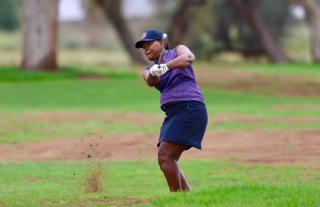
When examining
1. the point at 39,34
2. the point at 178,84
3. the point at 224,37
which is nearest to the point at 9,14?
the point at 224,37

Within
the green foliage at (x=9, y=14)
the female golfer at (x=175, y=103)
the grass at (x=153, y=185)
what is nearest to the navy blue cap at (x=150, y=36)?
the female golfer at (x=175, y=103)

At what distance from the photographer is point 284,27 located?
227 ft

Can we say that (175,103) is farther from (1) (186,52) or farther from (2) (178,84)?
(1) (186,52)

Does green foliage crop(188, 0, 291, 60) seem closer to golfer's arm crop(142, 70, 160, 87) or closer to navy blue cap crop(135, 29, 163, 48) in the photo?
navy blue cap crop(135, 29, 163, 48)

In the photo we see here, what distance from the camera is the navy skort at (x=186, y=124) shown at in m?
10.5

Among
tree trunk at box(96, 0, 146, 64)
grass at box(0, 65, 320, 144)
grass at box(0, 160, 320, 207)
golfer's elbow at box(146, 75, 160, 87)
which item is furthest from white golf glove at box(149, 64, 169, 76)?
tree trunk at box(96, 0, 146, 64)

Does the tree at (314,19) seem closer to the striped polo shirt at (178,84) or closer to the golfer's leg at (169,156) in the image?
the striped polo shirt at (178,84)

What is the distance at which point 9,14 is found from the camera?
89.0 m

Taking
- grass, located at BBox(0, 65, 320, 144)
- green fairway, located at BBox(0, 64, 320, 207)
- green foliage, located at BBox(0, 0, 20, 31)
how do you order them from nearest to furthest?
green fairway, located at BBox(0, 64, 320, 207) < grass, located at BBox(0, 65, 320, 144) < green foliage, located at BBox(0, 0, 20, 31)

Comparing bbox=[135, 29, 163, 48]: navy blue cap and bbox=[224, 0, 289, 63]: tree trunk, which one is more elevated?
bbox=[224, 0, 289, 63]: tree trunk

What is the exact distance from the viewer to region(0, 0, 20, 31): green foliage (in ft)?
284

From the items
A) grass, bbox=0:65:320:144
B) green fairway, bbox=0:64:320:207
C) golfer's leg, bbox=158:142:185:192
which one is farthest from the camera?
grass, bbox=0:65:320:144

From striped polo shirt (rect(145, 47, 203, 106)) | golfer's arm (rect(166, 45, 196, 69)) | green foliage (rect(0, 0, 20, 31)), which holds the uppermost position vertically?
green foliage (rect(0, 0, 20, 31))

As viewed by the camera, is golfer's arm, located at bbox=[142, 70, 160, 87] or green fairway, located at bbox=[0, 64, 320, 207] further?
green fairway, located at bbox=[0, 64, 320, 207]
